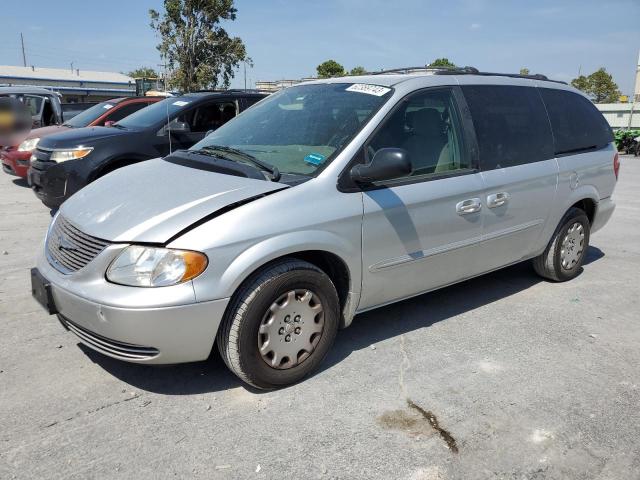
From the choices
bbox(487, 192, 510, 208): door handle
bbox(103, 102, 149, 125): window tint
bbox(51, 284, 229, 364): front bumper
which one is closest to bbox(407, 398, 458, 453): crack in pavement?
bbox(51, 284, 229, 364): front bumper

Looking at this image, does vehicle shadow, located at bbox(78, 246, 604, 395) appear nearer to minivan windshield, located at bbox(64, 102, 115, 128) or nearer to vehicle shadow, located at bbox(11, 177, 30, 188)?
minivan windshield, located at bbox(64, 102, 115, 128)

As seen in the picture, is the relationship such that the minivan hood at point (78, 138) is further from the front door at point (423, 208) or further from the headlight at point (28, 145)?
the front door at point (423, 208)

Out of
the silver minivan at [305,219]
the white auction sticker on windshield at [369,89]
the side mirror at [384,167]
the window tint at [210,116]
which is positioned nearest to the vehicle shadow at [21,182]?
the window tint at [210,116]

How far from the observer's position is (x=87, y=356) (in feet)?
11.4

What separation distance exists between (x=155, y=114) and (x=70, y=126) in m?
2.89

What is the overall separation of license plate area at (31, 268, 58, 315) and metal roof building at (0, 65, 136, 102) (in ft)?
122

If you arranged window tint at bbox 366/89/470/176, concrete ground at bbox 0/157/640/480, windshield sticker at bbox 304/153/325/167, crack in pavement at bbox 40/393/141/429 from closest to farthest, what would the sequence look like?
concrete ground at bbox 0/157/640/480 < crack in pavement at bbox 40/393/141/429 < windshield sticker at bbox 304/153/325/167 < window tint at bbox 366/89/470/176

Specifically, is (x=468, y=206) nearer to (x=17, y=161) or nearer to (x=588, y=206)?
(x=588, y=206)

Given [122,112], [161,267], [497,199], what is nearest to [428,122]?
[497,199]

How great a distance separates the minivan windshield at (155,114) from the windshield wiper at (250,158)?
3.47 metres

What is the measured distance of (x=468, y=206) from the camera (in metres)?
3.87

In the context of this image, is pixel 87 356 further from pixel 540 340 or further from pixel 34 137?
pixel 34 137

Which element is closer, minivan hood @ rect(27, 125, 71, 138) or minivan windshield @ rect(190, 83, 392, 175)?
minivan windshield @ rect(190, 83, 392, 175)

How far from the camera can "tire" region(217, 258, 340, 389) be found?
2.91 metres
